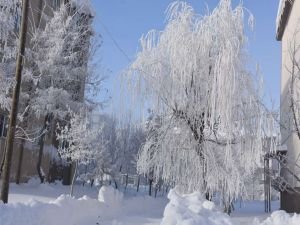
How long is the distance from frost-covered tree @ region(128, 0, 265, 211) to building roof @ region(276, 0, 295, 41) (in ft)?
42.3

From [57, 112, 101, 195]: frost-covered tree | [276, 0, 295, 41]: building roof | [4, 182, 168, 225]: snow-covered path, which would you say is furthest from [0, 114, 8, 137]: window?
[276, 0, 295, 41]: building roof

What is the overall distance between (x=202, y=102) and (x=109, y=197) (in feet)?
19.0

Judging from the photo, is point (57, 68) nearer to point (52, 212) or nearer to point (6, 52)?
point (6, 52)

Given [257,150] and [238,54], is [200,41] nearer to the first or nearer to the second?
[238,54]

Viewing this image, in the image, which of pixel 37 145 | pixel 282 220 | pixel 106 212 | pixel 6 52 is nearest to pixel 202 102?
pixel 106 212

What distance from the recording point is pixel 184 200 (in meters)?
9.79

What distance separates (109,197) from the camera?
19.2 m

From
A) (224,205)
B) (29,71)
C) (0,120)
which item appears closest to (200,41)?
(224,205)

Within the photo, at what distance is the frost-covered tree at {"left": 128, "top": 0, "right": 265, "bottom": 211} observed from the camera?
1581 centimetres

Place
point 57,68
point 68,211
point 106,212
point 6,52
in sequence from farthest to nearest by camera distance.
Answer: point 57,68
point 6,52
point 106,212
point 68,211

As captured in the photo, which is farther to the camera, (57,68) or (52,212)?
(57,68)

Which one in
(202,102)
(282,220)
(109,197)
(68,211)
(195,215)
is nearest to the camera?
(195,215)

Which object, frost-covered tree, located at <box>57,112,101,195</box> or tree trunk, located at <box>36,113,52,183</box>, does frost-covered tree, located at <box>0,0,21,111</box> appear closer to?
frost-covered tree, located at <box>57,112,101,195</box>

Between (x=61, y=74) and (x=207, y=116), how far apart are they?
13697 millimetres
